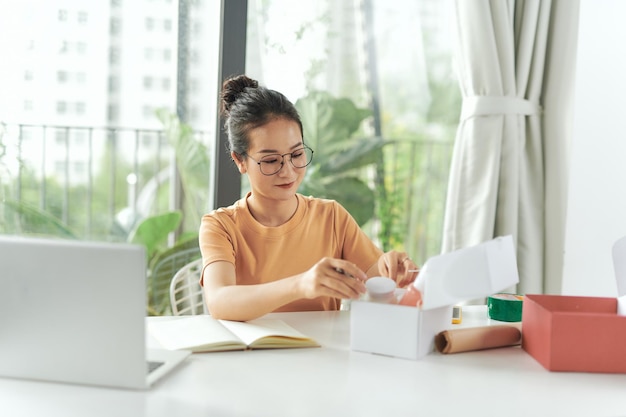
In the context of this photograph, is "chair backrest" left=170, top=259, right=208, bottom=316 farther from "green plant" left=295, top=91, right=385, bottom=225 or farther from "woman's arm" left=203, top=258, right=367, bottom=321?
"green plant" left=295, top=91, right=385, bottom=225

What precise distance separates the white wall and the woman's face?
1.36 metres

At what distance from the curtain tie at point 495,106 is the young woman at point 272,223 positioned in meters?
0.89

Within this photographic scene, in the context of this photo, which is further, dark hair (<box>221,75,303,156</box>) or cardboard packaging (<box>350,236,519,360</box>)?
dark hair (<box>221,75,303,156</box>)

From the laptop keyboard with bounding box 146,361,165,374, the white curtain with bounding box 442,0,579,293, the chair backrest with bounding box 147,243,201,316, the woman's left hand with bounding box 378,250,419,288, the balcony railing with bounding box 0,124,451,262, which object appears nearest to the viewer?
the laptop keyboard with bounding box 146,361,165,374

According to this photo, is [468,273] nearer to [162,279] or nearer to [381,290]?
[381,290]

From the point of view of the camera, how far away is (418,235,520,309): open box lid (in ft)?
4.13

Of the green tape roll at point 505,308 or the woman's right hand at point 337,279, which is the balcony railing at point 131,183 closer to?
the green tape roll at point 505,308

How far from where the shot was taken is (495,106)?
2666 mm

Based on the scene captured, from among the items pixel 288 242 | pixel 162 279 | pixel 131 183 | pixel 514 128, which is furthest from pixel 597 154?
pixel 131 183

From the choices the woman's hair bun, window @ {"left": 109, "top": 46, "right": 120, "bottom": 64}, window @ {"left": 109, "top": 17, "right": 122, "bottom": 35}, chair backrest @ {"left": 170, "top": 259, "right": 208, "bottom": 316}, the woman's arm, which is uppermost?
window @ {"left": 109, "top": 17, "right": 122, "bottom": 35}

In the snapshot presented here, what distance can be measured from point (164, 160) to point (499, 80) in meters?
2.15

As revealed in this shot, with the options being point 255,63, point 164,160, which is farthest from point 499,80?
Result: point 164,160

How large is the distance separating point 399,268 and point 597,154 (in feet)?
4.91

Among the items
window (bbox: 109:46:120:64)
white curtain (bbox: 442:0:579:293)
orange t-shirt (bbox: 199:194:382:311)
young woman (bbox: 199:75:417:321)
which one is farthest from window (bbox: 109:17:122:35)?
orange t-shirt (bbox: 199:194:382:311)
